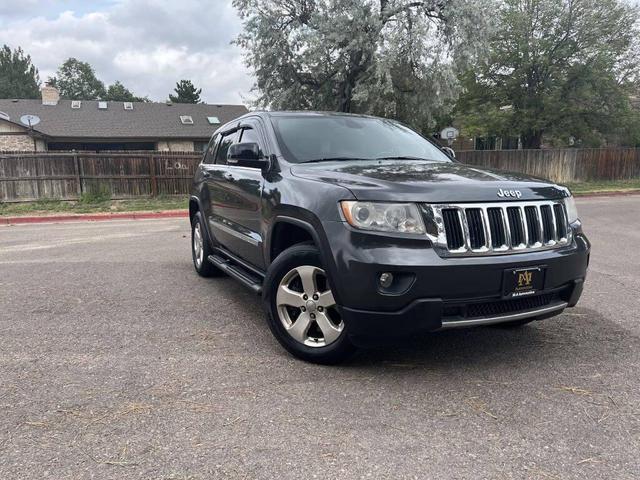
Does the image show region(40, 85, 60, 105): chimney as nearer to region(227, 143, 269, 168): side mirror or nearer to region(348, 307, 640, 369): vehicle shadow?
region(227, 143, 269, 168): side mirror

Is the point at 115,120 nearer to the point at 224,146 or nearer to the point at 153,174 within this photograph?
the point at 153,174

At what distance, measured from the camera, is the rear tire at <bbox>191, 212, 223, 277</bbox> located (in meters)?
5.91

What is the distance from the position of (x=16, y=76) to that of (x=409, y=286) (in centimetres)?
9925

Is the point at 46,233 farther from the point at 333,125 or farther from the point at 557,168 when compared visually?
the point at 557,168

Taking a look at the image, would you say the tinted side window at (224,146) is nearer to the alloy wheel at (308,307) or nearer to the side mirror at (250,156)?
the side mirror at (250,156)

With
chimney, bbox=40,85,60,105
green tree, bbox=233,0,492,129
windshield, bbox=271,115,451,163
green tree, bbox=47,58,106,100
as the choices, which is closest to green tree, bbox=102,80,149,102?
green tree, bbox=47,58,106,100

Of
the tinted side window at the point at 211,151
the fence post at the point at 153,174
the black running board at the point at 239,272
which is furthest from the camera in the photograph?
the fence post at the point at 153,174

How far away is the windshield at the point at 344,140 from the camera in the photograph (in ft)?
14.0

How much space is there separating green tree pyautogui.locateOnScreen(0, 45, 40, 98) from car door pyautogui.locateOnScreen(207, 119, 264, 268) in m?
92.4

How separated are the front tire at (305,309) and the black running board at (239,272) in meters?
0.46

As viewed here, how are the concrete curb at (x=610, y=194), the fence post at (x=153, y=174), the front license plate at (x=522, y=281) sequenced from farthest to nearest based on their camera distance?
the concrete curb at (x=610, y=194)
the fence post at (x=153, y=174)
the front license plate at (x=522, y=281)

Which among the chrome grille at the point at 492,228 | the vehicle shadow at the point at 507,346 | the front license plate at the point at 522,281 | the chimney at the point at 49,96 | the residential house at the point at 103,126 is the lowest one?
the vehicle shadow at the point at 507,346

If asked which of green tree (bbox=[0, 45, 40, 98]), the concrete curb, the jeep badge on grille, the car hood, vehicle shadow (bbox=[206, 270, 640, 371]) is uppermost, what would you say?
green tree (bbox=[0, 45, 40, 98])

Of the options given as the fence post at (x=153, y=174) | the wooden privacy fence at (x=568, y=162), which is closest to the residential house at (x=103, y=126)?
the fence post at (x=153, y=174)
